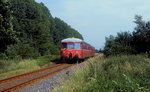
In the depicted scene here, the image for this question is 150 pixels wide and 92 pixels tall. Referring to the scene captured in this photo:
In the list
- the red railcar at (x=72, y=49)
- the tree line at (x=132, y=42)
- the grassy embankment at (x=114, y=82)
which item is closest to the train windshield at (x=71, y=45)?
the red railcar at (x=72, y=49)

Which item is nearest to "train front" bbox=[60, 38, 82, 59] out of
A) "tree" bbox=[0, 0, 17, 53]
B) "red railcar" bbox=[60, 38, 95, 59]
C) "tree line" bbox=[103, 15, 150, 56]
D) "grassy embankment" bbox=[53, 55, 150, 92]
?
"red railcar" bbox=[60, 38, 95, 59]

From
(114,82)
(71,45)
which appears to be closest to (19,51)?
(71,45)

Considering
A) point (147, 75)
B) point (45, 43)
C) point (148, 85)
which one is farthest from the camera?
point (45, 43)

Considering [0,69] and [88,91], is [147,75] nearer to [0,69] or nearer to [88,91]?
[88,91]

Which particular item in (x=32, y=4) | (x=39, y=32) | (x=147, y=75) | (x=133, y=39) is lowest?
(x=147, y=75)

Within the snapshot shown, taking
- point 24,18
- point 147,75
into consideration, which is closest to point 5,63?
point 147,75

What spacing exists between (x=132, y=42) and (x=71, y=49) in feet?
28.3

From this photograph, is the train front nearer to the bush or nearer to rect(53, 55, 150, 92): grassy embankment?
the bush

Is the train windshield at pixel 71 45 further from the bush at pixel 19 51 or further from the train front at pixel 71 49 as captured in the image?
the bush at pixel 19 51

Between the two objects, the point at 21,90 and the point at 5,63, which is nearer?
the point at 21,90

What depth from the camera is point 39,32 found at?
65062 millimetres

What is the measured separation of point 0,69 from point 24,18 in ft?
158

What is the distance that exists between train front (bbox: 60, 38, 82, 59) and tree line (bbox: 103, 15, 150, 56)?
5.28 m

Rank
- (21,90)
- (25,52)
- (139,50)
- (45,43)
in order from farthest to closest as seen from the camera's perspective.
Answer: (45,43) → (25,52) → (139,50) → (21,90)
